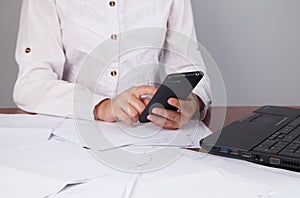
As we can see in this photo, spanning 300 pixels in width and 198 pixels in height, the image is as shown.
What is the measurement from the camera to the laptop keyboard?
24.7 inches

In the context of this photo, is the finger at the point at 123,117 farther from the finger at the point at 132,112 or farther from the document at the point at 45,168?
the document at the point at 45,168

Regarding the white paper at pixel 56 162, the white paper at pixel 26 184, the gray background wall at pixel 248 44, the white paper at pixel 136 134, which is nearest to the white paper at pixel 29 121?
the white paper at pixel 136 134

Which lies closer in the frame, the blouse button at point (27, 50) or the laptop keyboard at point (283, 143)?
the laptop keyboard at point (283, 143)

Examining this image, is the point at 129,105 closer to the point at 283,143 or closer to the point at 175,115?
the point at 175,115

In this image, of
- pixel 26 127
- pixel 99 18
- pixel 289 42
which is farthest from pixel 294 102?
pixel 26 127

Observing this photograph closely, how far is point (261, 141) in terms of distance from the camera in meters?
0.68

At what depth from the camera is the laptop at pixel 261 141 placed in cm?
62

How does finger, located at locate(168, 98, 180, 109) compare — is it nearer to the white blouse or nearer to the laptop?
the laptop

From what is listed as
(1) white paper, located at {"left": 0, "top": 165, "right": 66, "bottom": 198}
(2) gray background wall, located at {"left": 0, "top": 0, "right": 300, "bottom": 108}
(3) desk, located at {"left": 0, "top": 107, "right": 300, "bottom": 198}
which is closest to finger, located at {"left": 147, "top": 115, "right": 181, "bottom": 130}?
(3) desk, located at {"left": 0, "top": 107, "right": 300, "bottom": 198}

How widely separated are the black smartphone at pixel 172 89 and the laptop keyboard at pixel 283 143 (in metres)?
0.16

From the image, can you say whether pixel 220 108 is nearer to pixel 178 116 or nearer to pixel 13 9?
pixel 178 116

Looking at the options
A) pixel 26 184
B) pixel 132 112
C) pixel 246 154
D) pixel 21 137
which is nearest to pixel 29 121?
pixel 21 137

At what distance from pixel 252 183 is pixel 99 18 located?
2.10 ft

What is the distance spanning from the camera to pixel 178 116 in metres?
0.81
